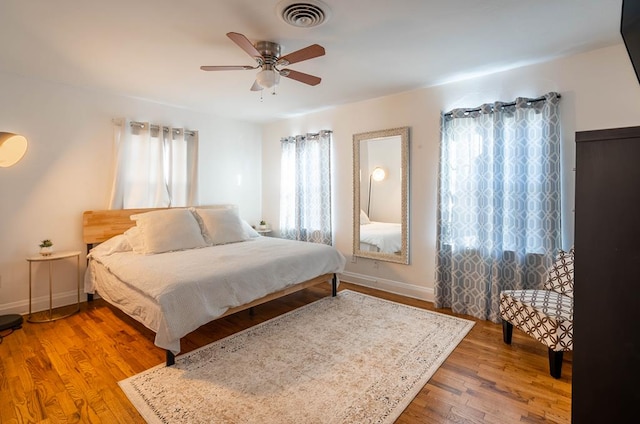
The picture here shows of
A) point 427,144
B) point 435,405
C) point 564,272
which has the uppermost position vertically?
point 427,144

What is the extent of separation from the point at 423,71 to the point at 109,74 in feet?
10.5

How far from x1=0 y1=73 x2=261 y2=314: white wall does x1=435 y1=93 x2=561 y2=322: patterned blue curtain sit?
390 centimetres

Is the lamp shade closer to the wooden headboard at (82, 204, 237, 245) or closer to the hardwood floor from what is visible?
the wooden headboard at (82, 204, 237, 245)

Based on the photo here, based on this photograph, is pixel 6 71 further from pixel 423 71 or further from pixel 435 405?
pixel 435 405

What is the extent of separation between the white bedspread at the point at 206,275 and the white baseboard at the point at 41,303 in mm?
244

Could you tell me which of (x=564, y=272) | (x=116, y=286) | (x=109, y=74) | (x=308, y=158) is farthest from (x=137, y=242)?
(x=564, y=272)

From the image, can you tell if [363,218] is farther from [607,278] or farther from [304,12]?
[607,278]

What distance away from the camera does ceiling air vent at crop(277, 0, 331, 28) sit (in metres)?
1.97

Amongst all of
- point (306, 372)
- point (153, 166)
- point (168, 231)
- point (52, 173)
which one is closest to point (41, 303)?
point (52, 173)

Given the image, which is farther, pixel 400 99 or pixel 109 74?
pixel 400 99

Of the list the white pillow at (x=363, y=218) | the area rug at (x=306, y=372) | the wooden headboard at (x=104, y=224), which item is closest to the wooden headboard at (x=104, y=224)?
the wooden headboard at (x=104, y=224)

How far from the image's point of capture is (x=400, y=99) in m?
3.83

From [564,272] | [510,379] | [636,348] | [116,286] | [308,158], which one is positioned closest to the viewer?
[636,348]

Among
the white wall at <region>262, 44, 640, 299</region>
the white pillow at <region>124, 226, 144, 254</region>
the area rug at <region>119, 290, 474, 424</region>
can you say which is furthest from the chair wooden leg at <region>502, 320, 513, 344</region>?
the white pillow at <region>124, 226, 144, 254</region>
